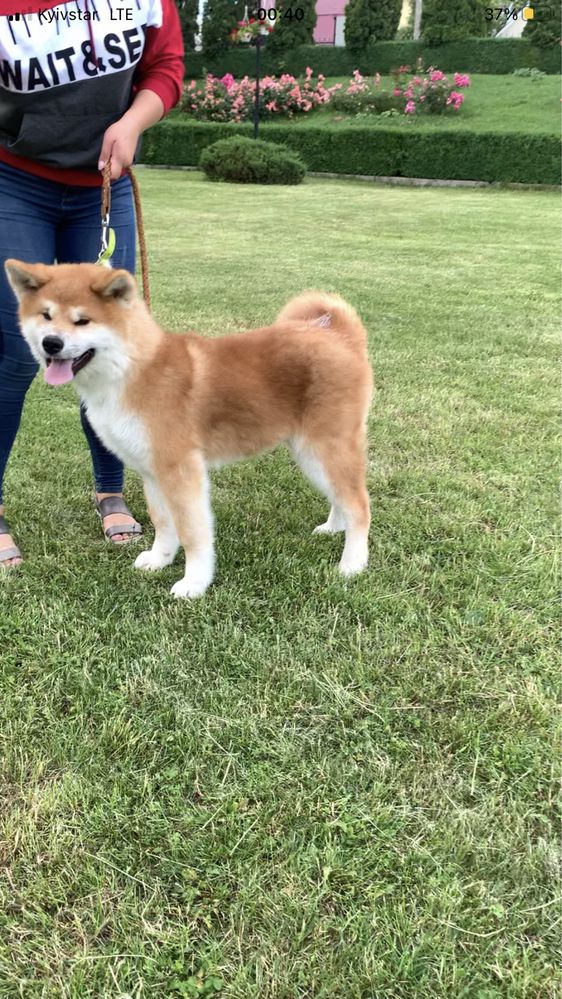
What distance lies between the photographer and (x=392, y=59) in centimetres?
3228

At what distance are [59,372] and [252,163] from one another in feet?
62.5

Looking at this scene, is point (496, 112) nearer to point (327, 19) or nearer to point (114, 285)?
point (327, 19)

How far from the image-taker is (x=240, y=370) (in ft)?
8.61

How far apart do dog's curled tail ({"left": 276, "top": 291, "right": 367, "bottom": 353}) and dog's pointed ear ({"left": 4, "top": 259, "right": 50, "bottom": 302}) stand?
1.07 meters

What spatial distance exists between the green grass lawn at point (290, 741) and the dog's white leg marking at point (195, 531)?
11cm

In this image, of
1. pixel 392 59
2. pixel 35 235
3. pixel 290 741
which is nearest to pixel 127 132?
pixel 35 235

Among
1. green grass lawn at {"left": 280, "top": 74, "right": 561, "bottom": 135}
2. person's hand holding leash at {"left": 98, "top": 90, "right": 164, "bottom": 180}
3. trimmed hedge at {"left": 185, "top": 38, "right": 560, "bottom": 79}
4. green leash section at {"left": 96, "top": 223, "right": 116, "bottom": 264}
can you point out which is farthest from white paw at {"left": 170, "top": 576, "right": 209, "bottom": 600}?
trimmed hedge at {"left": 185, "top": 38, "right": 560, "bottom": 79}

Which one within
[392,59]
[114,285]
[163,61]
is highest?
[392,59]

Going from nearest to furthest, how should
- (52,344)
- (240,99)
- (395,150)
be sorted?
(52,344) < (395,150) < (240,99)

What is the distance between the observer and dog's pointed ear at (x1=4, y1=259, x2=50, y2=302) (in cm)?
219

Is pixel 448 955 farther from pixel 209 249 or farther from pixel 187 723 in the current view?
pixel 209 249

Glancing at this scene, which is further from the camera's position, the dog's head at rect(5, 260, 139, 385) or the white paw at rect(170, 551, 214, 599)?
the white paw at rect(170, 551, 214, 599)

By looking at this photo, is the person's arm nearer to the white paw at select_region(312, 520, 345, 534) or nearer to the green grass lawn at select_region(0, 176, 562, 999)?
the green grass lawn at select_region(0, 176, 562, 999)

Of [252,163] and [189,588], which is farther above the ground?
[252,163]
